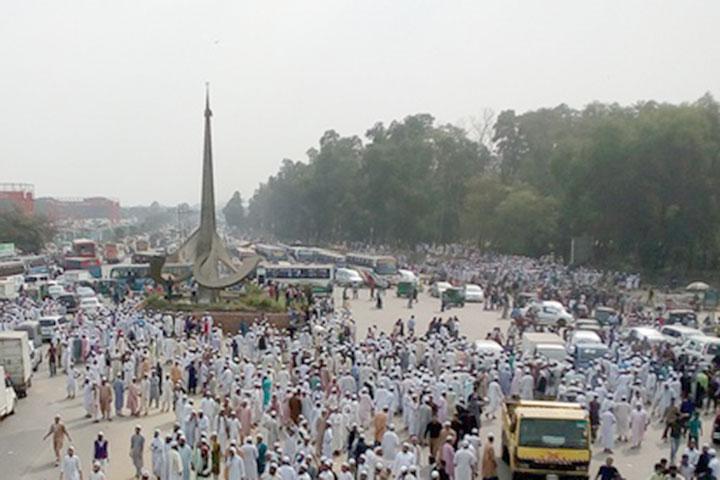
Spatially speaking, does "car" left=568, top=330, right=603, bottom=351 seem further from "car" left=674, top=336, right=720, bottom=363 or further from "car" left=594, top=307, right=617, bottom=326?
"car" left=594, top=307, right=617, bottom=326

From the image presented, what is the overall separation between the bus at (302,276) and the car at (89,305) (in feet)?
29.5

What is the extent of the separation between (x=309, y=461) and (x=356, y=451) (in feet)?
3.72

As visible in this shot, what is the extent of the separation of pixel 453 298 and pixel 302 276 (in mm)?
7810

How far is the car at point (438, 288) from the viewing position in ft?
124

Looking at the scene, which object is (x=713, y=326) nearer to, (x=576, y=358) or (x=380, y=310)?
(x=576, y=358)

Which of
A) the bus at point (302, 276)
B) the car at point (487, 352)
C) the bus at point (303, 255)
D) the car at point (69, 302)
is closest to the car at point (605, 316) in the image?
the car at point (487, 352)

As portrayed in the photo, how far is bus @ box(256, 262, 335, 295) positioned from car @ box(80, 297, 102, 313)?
9002 millimetres

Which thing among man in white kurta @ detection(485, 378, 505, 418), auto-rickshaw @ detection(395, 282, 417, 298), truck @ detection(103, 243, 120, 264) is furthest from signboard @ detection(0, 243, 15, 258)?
man in white kurta @ detection(485, 378, 505, 418)

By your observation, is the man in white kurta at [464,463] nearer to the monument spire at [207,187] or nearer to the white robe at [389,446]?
the white robe at [389,446]

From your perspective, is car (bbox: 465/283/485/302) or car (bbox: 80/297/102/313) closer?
car (bbox: 80/297/102/313)

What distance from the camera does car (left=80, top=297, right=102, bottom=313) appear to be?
30.2 metres

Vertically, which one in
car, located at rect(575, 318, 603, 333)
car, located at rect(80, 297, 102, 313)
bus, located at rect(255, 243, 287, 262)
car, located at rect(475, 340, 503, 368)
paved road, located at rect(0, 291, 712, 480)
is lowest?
paved road, located at rect(0, 291, 712, 480)

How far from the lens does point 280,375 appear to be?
1795 cm

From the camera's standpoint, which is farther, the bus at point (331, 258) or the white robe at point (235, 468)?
the bus at point (331, 258)
